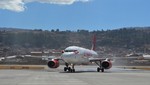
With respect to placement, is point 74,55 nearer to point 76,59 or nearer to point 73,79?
point 76,59

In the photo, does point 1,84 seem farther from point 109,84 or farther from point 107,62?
point 107,62

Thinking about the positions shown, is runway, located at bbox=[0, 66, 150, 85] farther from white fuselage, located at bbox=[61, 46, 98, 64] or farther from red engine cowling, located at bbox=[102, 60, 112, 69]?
red engine cowling, located at bbox=[102, 60, 112, 69]

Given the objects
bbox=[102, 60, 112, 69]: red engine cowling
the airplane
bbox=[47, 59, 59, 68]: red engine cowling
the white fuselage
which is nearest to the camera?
the white fuselage

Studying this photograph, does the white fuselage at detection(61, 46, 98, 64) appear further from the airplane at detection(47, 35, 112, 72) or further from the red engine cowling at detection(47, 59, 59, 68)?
the red engine cowling at detection(47, 59, 59, 68)

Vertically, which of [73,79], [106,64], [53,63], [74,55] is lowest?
[73,79]

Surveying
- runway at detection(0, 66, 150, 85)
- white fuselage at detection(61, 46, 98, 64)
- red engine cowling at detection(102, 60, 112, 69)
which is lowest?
runway at detection(0, 66, 150, 85)

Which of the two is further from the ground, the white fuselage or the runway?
the white fuselage

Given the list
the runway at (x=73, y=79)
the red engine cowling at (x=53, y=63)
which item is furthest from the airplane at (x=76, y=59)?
the runway at (x=73, y=79)

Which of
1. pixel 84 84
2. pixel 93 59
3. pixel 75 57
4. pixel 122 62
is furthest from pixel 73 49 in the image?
pixel 122 62

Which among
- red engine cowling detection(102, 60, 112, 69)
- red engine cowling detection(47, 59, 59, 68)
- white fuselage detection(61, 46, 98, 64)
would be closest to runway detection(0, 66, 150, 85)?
white fuselage detection(61, 46, 98, 64)

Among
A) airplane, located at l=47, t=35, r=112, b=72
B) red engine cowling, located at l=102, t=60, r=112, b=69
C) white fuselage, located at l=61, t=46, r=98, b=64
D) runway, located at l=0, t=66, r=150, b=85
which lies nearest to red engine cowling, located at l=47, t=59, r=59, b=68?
airplane, located at l=47, t=35, r=112, b=72

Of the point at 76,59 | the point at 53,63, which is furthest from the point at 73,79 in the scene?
the point at 53,63

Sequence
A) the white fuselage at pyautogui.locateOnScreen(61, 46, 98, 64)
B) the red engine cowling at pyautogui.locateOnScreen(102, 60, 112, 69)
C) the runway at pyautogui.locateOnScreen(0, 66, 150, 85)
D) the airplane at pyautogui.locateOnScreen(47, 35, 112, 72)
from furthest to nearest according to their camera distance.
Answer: the red engine cowling at pyautogui.locateOnScreen(102, 60, 112, 69), the airplane at pyautogui.locateOnScreen(47, 35, 112, 72), the white fuselage at pyautogui.locateOnScreen(61, 46, 98, 64), the runway at pyautogui.locateOnScreen(0, 66, 150, 85)

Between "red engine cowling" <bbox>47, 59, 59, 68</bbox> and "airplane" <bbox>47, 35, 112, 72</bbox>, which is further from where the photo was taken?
"red engine cowling" <bbox>47, 59, 59, 68</bbox>
